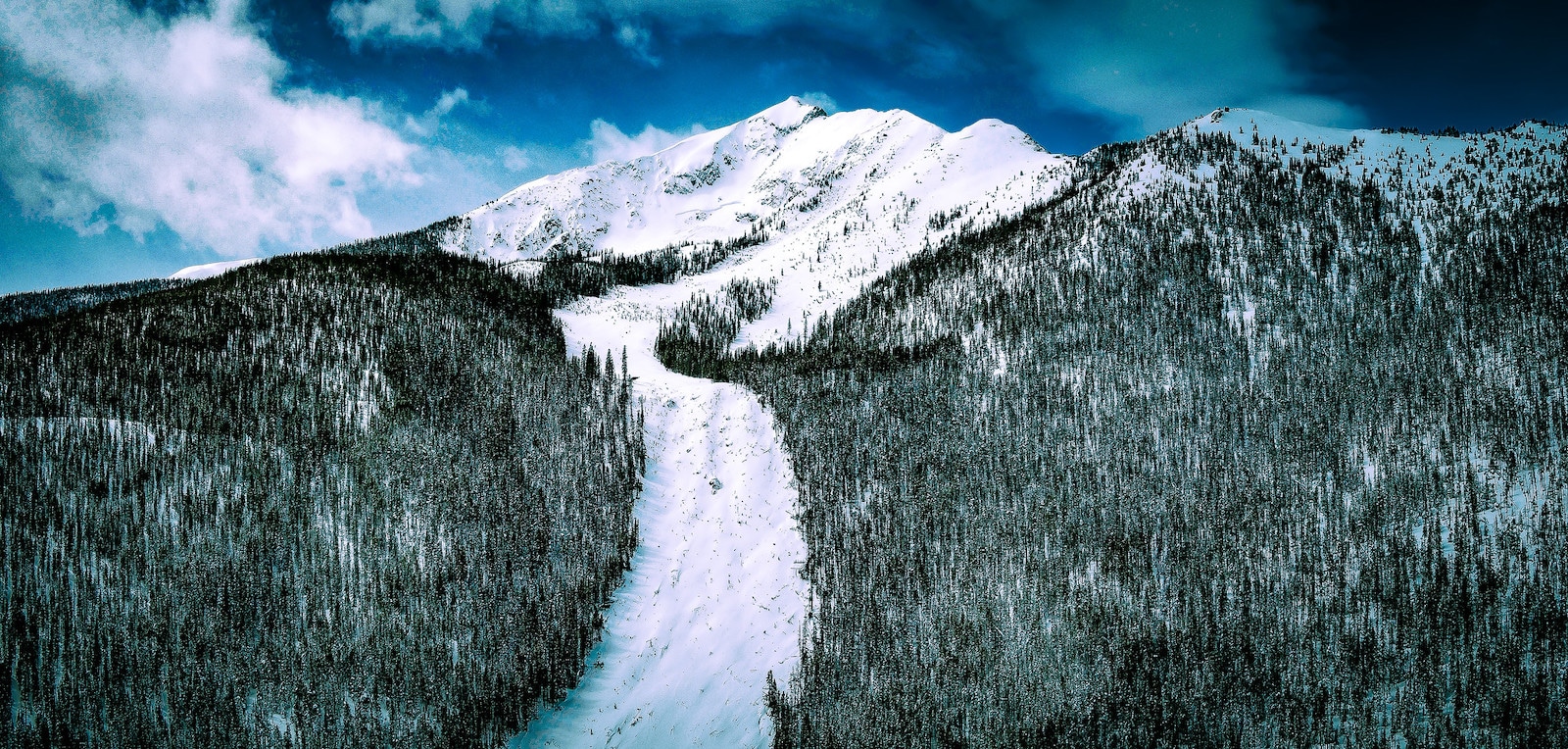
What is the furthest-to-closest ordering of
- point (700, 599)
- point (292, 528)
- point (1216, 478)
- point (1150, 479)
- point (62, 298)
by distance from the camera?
point (62, 298), point (1150, 479), point (1216, 478), point (700, 599), point (292, 528)

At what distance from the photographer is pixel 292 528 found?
24.4m

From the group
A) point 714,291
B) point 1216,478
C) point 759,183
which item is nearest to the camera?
point 1216,478

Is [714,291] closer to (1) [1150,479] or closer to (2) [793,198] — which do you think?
(1) [1150,479]

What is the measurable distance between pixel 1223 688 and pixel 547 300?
Answer: 5880 centimetres

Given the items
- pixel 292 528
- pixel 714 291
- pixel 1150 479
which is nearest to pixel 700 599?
pixel 292 528

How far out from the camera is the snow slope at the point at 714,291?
21078mm

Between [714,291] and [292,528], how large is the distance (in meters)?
51.4

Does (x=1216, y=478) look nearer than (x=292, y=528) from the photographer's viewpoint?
No

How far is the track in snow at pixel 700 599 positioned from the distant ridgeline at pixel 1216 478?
138 centimetres

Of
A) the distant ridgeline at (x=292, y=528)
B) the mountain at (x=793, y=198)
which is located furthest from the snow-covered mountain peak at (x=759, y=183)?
the distant ridgeline at (x=292, y=528)

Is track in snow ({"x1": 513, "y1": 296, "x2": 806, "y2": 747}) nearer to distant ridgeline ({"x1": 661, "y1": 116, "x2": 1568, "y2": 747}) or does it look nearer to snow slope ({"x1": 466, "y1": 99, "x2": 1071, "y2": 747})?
snow slope ({"x1": 466, "y1": 99, "x2": 1071, "y2": 747})

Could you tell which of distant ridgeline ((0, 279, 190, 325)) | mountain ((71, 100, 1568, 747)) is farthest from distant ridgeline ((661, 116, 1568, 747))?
distant ridgeline ((0, 279, 190, 325))

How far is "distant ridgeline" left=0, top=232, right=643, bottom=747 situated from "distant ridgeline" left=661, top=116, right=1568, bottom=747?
10196mm

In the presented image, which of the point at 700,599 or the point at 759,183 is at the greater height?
the point at 759,183
